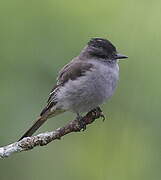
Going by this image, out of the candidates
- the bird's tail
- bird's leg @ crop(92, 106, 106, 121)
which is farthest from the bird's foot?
the bird's tail

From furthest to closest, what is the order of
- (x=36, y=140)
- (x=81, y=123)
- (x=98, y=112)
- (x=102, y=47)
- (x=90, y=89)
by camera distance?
(x=102, y=47) < (x=90, y=89) < (x=98, y=112) < (x=81, y=123) < (x=36, y=140)

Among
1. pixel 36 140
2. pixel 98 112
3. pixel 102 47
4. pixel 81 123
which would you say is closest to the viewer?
pixel 36 140

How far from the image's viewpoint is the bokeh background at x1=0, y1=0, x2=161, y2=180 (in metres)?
4.84

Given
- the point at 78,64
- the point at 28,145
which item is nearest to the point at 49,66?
the point at 78,64

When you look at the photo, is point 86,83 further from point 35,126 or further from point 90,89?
point 35,126

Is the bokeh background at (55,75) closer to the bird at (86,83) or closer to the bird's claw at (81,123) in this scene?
the bird at (86,83)

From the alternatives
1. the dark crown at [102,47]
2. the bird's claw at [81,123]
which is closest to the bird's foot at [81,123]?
the bird's claw at [81,123]

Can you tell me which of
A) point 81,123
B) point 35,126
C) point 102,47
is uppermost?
point 102,47

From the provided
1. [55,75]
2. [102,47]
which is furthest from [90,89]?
[55,75]

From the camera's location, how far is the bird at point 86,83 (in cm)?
430

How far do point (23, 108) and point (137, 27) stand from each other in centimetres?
117

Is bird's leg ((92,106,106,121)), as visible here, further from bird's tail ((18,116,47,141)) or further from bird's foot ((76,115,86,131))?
bird's tail ((18,116,47,141))

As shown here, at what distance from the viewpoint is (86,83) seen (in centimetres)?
438

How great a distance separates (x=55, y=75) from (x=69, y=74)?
1.96ft
